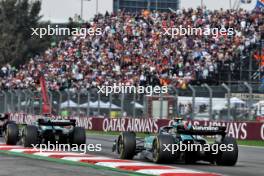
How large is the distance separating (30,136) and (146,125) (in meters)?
12.3

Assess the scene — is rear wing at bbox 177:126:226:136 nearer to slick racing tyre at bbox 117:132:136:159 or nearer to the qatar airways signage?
slick racing tyre at bbox 117:132:136:159

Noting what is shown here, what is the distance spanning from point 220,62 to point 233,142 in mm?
18104

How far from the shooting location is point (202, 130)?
16.0 meters

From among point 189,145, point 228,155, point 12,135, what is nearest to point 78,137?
point 12,135

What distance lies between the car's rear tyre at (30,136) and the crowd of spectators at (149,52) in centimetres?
1254

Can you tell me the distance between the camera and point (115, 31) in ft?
133

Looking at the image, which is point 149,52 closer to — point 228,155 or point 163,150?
point 228,155

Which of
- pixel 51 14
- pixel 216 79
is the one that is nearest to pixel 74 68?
pixel 216 79

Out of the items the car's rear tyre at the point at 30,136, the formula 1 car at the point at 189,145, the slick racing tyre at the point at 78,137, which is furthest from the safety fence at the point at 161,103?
the formula 1 car at the point at 189,145

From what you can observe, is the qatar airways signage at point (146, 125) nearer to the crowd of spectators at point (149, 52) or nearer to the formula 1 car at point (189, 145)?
the crowd of spectators at point (149, 52)

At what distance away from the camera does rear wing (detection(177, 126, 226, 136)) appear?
1594 centimetres

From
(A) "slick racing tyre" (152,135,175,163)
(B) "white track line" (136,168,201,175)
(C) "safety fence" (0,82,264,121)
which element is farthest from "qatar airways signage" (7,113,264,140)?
(B) "white track line" (136,168,201,175)

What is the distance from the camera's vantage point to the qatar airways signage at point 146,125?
2736cm

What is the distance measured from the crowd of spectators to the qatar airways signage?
1.97 metres
